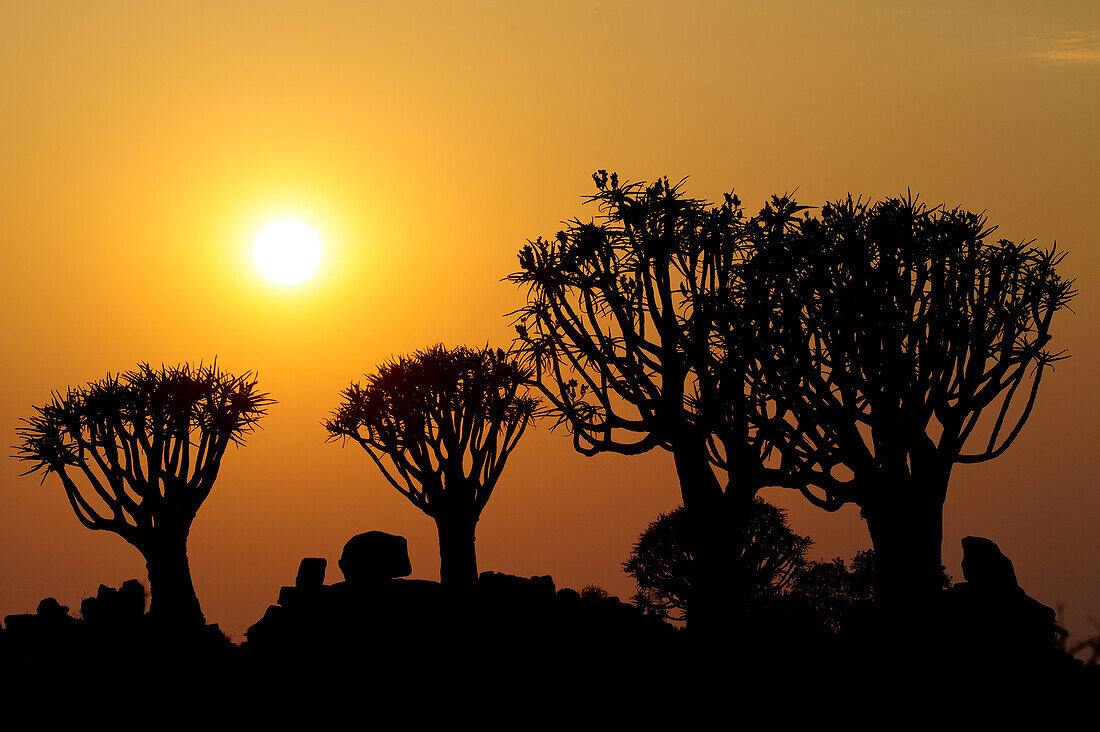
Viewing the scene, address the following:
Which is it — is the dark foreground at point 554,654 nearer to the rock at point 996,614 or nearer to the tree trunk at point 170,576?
the rock at point 996,614

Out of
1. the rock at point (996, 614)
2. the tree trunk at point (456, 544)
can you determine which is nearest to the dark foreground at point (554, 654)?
the rock at point (996, 614)

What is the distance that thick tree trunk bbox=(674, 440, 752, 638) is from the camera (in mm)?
21078

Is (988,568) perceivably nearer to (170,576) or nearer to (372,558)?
(372,558)

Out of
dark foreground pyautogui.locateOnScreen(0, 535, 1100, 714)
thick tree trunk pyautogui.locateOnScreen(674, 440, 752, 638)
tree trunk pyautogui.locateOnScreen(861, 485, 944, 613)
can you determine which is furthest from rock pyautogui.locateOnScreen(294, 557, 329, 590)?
tree trunk pyautogui.locateOnScreen(861, 485, 944, 613)

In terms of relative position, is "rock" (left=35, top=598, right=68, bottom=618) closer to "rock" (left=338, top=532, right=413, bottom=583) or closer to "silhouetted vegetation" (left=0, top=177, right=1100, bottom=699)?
"silhouetted vegetation" (left=0, top=177, right=1100, bottom=699)

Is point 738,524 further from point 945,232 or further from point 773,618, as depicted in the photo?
point 945,232

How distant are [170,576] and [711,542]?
46.7 feet

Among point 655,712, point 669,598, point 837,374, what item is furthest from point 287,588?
point 669,598

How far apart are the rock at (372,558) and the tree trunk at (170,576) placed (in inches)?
396

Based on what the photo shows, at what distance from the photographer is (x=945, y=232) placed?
2273cm

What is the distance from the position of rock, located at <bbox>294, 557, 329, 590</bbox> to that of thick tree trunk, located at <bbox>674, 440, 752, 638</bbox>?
6.79 meters

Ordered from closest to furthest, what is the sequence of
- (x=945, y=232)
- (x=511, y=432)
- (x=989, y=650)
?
(x=989, y=650) < (x=945, y=232) < (x=511, y=432)

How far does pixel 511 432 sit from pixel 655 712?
50.7 feet

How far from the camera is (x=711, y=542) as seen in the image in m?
21.6
